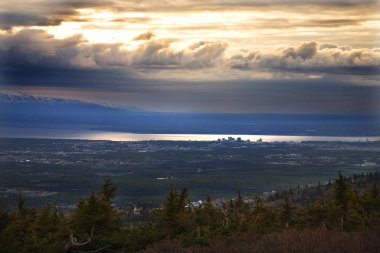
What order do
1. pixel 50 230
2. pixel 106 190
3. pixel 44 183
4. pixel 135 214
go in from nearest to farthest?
pixel 50 230
pixel 106 190
pixel 135 214
pixel 44 183

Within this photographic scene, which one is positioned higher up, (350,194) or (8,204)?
(350,194)

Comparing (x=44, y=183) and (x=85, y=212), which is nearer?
(x=85, y=212)

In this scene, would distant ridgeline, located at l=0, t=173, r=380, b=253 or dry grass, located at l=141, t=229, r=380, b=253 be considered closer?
dry grass, located at l=141, t=229, r=380, b=253

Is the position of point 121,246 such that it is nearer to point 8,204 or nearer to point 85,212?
point 85,212

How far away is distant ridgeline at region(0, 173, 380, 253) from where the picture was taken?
29.4 meters

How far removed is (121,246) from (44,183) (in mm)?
170909

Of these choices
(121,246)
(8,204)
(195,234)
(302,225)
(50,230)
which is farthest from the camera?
(8,204)

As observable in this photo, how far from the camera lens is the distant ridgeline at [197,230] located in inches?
1159

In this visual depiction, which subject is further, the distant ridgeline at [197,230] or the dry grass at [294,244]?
the distant ridgeline at [197,230]

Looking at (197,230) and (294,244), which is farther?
(197,230)

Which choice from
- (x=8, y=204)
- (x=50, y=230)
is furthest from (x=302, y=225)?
(x=8, y=204)

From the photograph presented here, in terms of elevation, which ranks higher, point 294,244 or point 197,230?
point 294,244

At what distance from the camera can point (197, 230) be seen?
123 feet

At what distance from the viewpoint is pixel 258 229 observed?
38.9 metres
